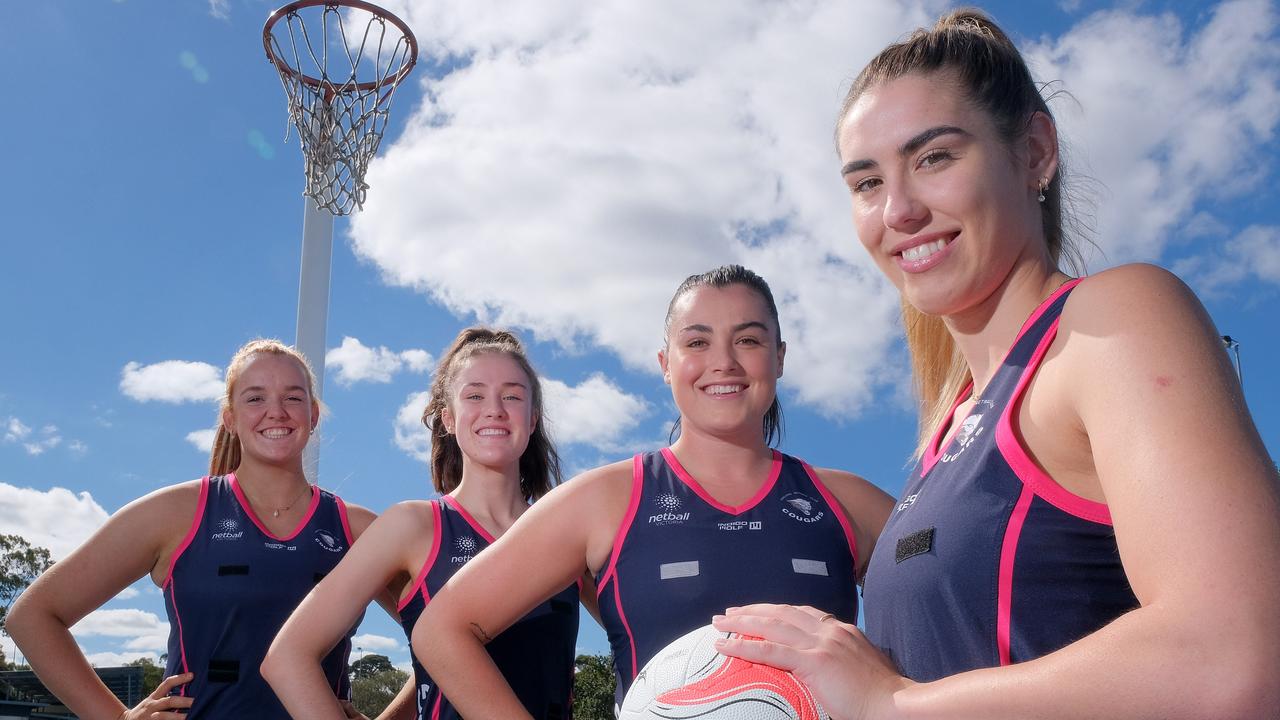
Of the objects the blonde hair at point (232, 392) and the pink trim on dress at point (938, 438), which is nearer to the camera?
the pink trim on dress at point (938, 438)

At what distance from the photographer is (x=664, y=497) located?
11.1ft

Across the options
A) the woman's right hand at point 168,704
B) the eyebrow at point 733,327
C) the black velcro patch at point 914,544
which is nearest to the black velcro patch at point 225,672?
the woman's right hand at point 168,704

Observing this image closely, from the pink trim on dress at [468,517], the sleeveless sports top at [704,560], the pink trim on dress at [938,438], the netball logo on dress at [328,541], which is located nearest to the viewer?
the pink trim on dress at [938,438]

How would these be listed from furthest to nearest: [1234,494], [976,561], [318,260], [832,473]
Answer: [318,260], [832,473], [976,561], [1234,494]

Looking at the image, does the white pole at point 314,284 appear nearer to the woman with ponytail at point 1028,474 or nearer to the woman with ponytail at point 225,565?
the woman with ponytail at point 225,565

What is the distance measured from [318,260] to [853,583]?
277 inches

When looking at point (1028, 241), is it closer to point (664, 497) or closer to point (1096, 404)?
point (1096, 404)

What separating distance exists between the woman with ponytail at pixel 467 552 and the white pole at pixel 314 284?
360 centimetres

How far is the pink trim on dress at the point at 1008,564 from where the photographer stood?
1.62 metres

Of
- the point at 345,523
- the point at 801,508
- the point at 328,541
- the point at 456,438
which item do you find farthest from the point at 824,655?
the point at 345,523

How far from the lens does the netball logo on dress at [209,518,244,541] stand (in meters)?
4.98

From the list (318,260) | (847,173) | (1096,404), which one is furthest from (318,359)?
(1096,404)

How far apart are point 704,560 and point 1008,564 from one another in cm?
166

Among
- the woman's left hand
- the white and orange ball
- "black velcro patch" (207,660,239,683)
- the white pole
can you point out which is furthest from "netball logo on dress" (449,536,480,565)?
the white pole
